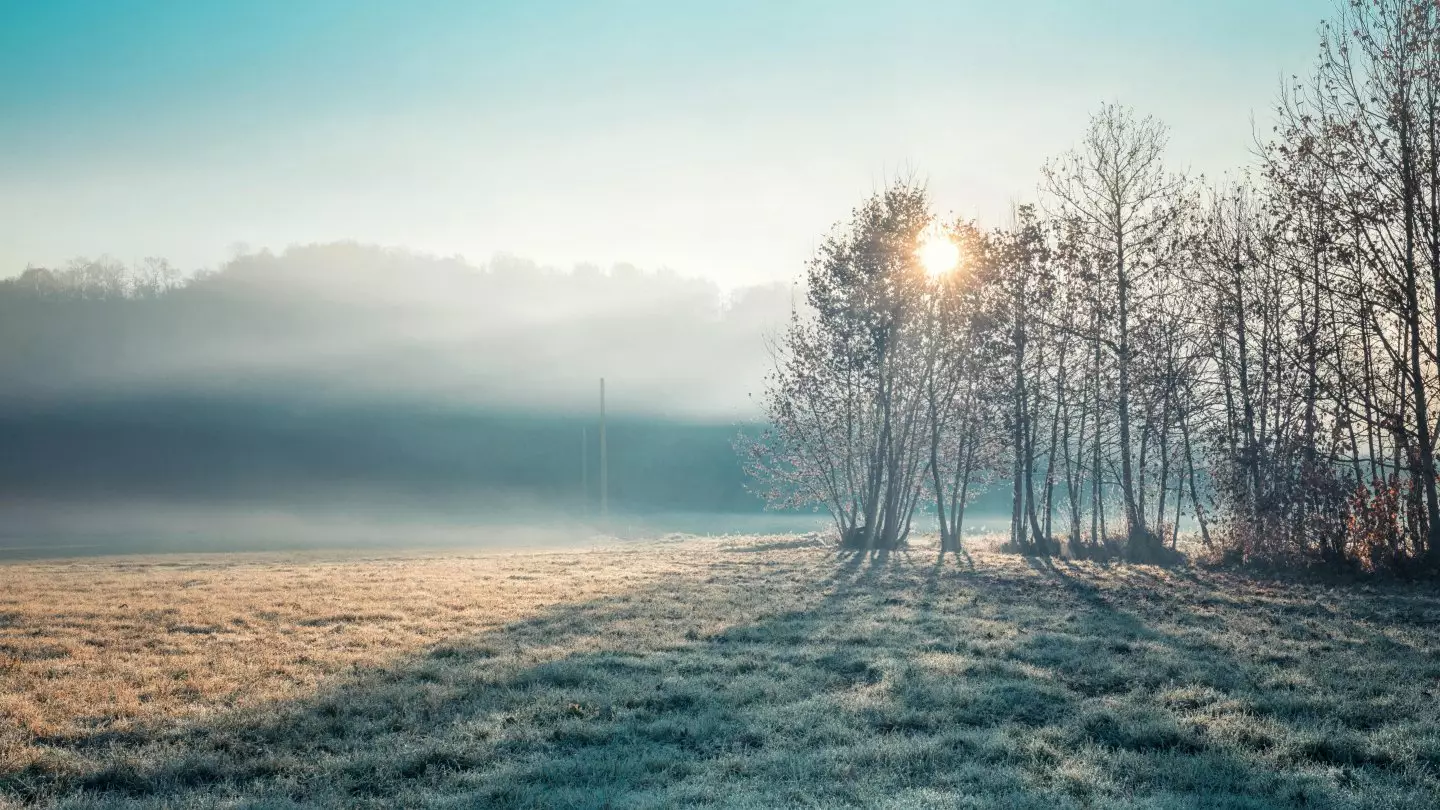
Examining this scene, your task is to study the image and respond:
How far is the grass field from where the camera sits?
587 centimetres

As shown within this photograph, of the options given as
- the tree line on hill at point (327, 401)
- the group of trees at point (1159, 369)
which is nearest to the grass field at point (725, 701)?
the group of trees at point (1159, 369)

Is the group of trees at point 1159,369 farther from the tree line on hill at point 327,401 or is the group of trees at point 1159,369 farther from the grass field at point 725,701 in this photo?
the tree line on hill at point 327,401

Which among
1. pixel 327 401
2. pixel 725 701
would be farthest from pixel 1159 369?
pixel 327 401

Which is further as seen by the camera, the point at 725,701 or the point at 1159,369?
the point at 1159,369

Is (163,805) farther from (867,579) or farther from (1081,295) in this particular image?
(1081,295)

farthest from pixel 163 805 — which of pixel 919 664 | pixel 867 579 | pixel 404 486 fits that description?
pixel 404 486

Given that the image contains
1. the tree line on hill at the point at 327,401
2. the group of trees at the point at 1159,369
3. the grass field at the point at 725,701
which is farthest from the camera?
the tree line on hill at the point at 327,401

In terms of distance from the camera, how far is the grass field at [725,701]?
231 inches

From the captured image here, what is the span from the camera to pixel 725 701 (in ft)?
26.6

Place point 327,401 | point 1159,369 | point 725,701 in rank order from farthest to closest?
point 327,401
point 1159,369
point 725,701

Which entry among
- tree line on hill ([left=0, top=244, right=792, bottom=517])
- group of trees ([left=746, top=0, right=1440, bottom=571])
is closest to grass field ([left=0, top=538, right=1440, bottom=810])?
group of trees ([left=746, top=0, right=1440, bottom=571])

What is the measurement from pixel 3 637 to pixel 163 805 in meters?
7.87

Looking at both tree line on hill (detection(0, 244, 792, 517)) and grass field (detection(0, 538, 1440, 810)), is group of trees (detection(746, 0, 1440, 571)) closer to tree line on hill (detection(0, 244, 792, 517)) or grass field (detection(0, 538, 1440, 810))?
grass field (detection(0, 538, 1440, 810))

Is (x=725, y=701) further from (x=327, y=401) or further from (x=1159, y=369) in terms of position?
(x=327, y=401)
